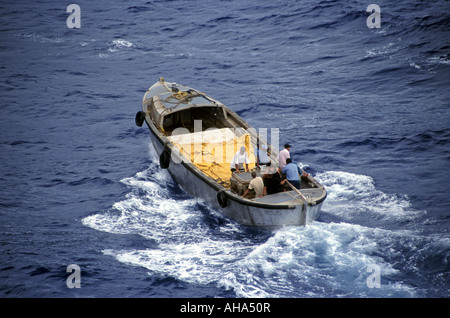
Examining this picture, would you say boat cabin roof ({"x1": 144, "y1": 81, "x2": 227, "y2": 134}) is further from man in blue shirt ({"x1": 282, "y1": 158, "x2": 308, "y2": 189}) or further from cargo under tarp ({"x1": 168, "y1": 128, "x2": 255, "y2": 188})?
man in blue shirt ({"x1": 282, "y1": 158, "x2": 308, "y2": 189})

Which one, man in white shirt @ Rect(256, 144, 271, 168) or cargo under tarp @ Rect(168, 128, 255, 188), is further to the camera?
cargo under tarp @ Rect(168, 128, 255, 188)

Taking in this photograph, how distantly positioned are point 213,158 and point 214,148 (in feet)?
2.47

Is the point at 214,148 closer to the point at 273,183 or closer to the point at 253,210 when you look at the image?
the point at 273,183

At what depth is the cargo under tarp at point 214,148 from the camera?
63.6ft

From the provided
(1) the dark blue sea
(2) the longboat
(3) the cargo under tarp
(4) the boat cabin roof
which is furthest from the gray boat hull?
(4) the boat cabin roof

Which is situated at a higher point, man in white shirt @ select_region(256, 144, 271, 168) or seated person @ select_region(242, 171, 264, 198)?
man in white shirt @ select_region(256, 144, 271, 168)

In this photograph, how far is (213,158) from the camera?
20125mm

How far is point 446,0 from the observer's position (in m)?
38.7

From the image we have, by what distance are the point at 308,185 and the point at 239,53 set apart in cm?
Answer: 2060

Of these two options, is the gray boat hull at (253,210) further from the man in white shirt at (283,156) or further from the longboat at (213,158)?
the man in white shirt at (283,156)

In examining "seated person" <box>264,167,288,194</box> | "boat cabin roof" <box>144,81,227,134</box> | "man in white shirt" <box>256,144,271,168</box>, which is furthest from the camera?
"boat cabin roof" <box>144,81,227,134</box>

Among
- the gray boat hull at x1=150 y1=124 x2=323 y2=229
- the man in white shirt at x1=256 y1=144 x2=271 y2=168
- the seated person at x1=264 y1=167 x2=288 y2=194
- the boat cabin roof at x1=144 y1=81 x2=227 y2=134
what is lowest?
the gray boat hull at x1=150 y1=124 x2=323 y2=229

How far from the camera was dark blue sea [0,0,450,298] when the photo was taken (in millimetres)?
15016

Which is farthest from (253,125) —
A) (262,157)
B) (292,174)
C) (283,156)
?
(292,174)
